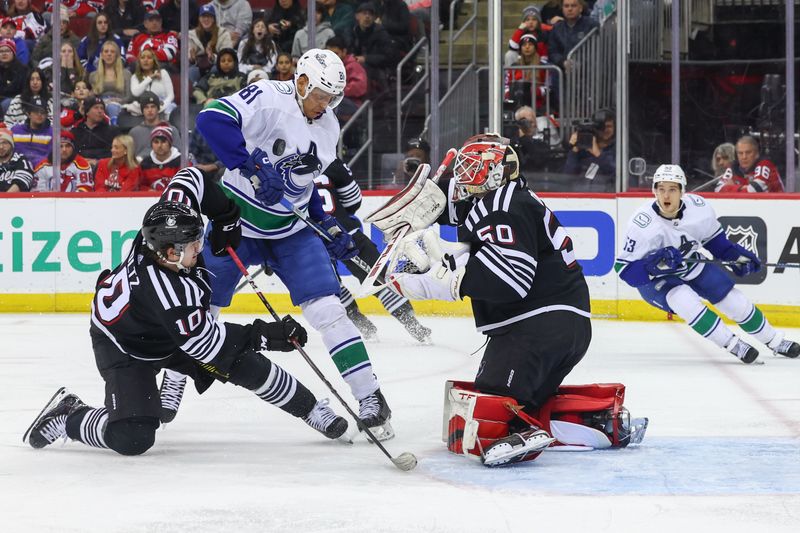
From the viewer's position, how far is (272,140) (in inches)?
166

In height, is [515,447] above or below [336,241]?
below

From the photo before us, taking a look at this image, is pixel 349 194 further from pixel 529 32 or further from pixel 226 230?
pixel 529 32

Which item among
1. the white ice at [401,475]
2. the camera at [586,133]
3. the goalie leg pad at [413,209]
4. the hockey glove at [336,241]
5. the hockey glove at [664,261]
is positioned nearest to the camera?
the white ice at [401,475]

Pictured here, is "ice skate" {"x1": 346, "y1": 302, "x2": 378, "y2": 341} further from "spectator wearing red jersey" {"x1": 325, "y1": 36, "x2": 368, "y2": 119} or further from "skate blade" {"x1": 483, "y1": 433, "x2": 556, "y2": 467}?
"skate blade" {"x1": 483, "y1": 433, "x2": 556, "y2": 467}

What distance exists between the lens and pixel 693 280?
20.7ft

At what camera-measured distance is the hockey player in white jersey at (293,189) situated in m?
4.08

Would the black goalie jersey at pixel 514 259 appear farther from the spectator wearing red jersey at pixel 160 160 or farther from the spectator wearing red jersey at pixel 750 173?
the spectator wearing red jersey at pixel 160 160

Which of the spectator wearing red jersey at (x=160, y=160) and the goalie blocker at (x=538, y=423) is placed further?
the spectator wearing red jersey at (x=160, y=160)

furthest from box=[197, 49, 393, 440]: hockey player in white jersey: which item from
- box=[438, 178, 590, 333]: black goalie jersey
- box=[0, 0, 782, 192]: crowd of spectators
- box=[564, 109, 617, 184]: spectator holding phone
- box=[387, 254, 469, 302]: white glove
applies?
box=[0, 0, 782, 192]: crowd of spectators

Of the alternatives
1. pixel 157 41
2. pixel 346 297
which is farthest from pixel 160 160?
pixel 346 297

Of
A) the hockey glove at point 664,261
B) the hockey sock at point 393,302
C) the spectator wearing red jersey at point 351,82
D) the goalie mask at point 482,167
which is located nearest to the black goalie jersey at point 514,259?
the goalie mask at point 482,167

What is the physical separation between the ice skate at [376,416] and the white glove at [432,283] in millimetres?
612

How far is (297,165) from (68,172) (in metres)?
4.67


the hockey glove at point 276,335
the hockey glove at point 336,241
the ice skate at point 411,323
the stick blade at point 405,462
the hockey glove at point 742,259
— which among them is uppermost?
the hockey glove at point 336,241
